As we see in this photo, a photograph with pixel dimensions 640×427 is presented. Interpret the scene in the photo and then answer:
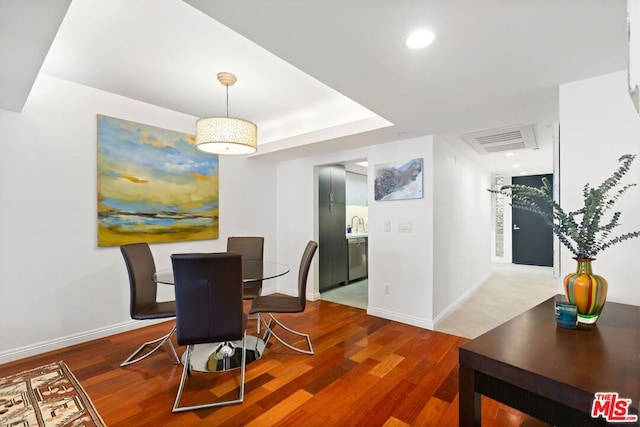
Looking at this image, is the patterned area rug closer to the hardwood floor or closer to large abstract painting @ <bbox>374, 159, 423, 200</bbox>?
the hardwood floor

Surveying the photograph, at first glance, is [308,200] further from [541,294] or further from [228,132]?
[541,294]

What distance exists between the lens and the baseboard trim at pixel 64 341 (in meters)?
2.45

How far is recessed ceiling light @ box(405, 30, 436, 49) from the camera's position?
1516mm

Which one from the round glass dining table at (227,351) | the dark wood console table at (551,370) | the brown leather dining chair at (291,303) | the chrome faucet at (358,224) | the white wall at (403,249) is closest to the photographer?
the dark wood console table at (551,370)

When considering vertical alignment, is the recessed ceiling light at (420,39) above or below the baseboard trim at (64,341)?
above

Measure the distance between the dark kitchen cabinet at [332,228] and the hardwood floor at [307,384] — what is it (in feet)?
5.70

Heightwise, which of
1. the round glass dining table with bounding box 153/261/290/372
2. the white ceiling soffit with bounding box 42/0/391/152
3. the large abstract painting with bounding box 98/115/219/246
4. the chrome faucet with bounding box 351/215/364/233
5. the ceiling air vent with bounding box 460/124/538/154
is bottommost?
the round glass dining table with bounding box 153/261/290/372

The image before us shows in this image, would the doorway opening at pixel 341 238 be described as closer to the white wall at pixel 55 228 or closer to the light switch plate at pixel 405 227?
the light switch plate at pixel 405 227

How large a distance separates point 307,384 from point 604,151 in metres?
2.67

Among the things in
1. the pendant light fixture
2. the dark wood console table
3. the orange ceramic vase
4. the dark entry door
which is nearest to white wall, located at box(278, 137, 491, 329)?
the pendant light fixture

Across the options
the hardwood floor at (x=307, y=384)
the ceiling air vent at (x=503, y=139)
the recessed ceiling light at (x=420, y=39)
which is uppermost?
the recessed ceiling light at (x=420, y=39)

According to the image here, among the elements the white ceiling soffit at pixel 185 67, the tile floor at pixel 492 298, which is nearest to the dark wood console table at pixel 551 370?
the tile floor at pixel 492 298

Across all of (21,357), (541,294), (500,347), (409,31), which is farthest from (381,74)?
(541,294)

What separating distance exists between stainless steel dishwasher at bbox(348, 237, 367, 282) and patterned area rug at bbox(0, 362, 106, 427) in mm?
4107
